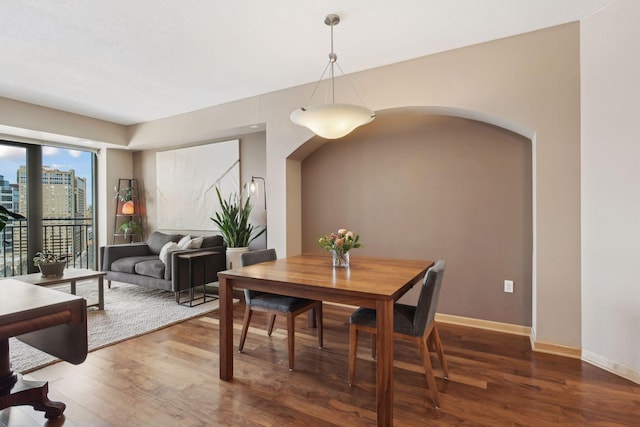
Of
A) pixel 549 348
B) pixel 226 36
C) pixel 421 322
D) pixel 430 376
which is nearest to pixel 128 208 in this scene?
pixel 226 36

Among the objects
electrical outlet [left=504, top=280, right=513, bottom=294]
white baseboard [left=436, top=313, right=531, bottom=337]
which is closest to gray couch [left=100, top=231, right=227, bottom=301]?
white baseboard [left=436, top=313, right=531, bottom=337]

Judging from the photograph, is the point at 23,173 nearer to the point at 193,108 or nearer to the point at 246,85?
the point at 193,108

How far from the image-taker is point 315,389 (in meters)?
2.08

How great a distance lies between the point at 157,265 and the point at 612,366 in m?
4.59

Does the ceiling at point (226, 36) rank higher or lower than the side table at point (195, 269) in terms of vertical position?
higher

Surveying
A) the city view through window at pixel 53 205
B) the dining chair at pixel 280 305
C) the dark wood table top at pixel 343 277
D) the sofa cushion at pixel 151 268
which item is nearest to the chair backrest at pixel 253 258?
the dining chair at pixel 280 305

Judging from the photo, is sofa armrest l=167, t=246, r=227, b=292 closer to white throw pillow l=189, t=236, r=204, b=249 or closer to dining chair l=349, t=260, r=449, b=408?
white throw pillow l=189, t=236, r=204, b=249

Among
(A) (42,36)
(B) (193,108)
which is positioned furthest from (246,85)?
(A) (42,36)

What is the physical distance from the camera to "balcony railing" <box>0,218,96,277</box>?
4754mm

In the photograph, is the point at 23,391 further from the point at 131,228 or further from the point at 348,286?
the point at 131,228

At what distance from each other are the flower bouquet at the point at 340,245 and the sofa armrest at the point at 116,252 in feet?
12.3

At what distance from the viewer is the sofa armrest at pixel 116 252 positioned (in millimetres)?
4562

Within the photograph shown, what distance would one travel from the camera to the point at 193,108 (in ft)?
15.0

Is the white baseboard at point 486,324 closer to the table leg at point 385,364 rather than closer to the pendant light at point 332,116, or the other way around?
the table leg at point 385,364
